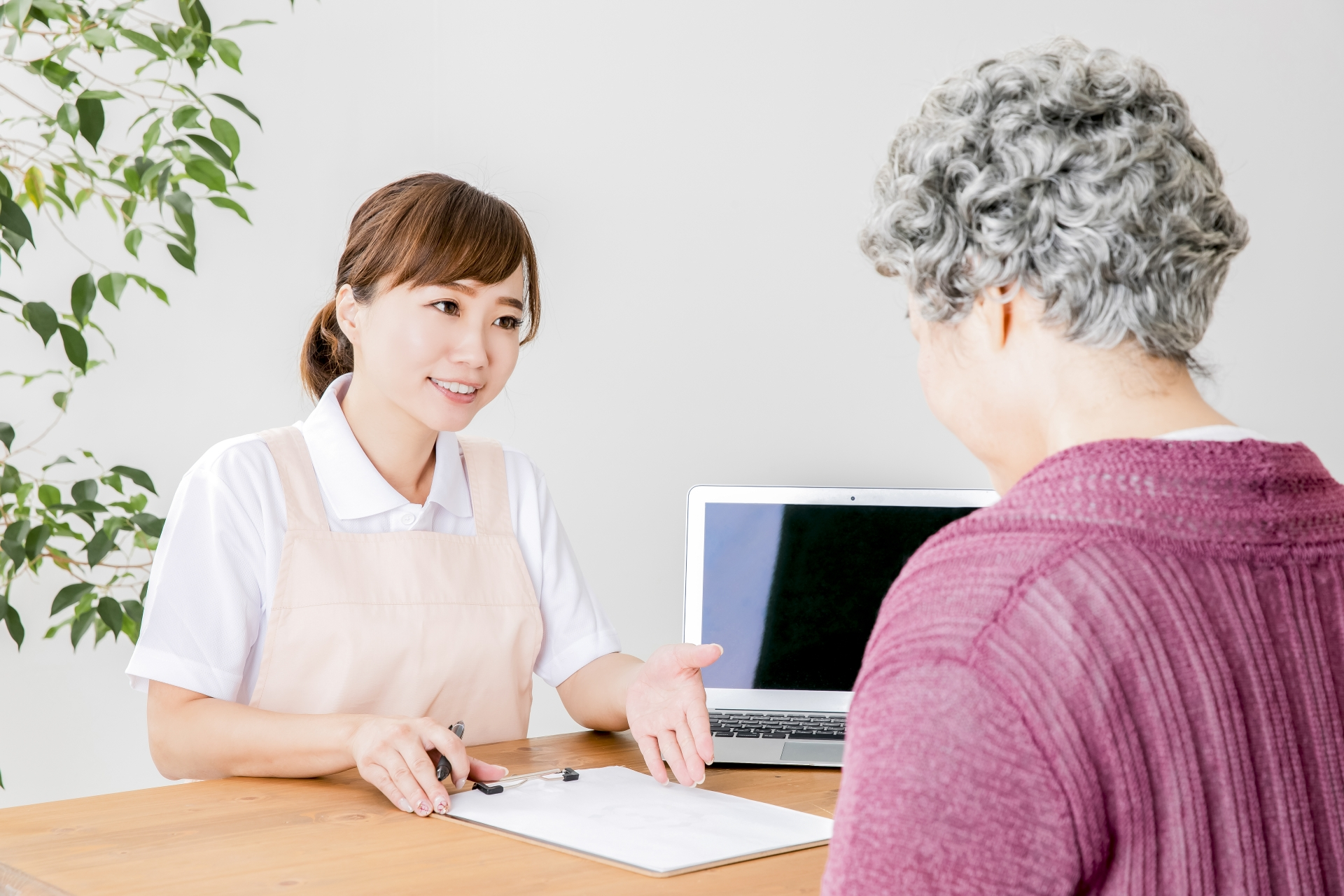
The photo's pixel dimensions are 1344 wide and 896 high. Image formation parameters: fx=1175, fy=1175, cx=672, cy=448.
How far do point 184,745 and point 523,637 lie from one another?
467 millimetres

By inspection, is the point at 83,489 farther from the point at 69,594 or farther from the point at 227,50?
the point at 227,50

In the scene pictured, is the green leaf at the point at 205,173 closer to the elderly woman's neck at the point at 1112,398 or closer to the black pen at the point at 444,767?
the black pen at the point at 444,767

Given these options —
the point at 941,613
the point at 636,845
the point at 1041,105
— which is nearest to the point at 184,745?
the point at 636,845

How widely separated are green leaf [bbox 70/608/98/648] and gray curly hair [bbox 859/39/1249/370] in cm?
161

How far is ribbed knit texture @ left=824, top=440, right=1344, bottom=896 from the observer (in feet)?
1.84

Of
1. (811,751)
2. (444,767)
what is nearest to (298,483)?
(444,767)

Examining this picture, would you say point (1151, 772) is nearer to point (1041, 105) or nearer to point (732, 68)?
point (1041, 105)

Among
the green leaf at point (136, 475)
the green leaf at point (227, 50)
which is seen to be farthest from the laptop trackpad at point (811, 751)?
the green leaf at point (227, 50)

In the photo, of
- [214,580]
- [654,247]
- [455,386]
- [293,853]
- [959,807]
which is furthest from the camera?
[654,247]

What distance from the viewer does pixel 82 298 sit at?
5.82 ft

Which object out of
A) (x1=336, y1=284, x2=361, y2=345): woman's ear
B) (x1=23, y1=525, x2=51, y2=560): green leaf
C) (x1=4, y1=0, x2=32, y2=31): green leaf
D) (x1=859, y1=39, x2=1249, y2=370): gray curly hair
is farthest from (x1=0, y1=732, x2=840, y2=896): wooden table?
(x1=4, y1=0, x2=32, y2=31): green leaf

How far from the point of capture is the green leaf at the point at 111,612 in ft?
6.01

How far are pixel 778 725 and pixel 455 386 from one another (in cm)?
62

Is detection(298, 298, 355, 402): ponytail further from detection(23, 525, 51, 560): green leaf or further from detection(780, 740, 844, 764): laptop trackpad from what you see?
detection(780, 740, 844, 764): laptop trackpad
